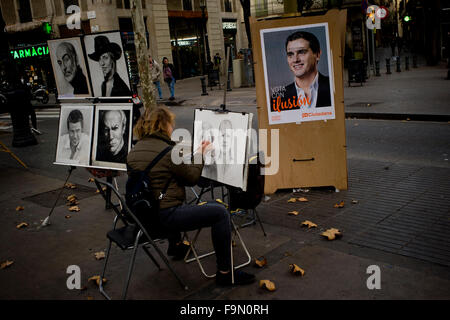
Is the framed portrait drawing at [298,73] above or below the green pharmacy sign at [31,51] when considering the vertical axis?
below

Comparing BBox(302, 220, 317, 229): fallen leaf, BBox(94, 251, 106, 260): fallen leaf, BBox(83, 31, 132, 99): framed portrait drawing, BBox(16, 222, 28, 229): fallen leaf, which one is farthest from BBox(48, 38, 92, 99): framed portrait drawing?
BBox(302, 220, 317, 229): fallen leaf

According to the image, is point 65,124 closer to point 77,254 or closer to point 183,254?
point 77,254

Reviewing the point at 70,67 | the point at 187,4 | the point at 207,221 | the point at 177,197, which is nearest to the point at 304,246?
the point at 207,221

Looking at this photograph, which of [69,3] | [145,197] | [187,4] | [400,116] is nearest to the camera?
[145,197]

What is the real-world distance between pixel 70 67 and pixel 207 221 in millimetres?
4133

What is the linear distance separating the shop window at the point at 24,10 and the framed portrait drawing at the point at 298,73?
32.5 metres

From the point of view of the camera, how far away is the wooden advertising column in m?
5.77

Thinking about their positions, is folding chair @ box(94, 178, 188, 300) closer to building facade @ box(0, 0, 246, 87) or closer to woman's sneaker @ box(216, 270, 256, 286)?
woman's sneaker @ box(216, 270, 256, 286)

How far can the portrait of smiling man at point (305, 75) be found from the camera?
18.3 ft

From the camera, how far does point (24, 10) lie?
32.7 m

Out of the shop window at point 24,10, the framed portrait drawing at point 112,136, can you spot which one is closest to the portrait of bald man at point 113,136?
the framed portrait drawing at point 112,136

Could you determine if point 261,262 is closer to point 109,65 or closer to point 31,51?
point 109,65

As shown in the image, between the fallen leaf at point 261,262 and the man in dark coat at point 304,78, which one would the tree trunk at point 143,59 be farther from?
the fallen leaf at point 261,262

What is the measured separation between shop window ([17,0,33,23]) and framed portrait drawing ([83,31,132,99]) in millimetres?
30740
